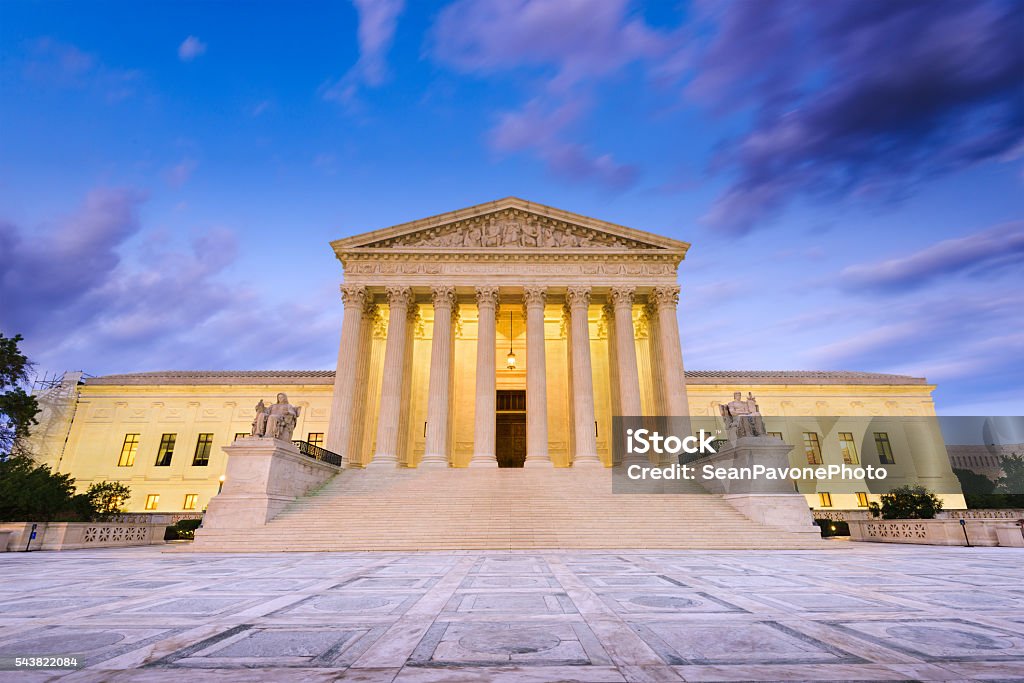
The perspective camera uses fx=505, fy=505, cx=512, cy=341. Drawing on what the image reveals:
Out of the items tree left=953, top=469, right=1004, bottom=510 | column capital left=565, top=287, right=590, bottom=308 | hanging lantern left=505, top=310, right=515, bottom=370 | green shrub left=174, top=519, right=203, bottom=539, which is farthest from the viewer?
tree left=953, top=469, right=1004, bottom=510

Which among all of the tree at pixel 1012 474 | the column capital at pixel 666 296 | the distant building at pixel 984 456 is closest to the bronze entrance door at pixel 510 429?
the column capital at pixel 666 296

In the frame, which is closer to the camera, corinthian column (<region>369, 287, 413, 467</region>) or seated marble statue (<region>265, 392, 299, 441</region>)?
seated marble statue (<region>265, 392, 299, 441</region>)

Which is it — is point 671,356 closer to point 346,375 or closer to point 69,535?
point 346,375

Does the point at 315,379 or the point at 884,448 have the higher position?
the point at 315,379

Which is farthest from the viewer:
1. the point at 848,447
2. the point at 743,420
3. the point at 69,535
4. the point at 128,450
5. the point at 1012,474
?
the point at 1012,474

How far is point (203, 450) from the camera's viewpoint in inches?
1484

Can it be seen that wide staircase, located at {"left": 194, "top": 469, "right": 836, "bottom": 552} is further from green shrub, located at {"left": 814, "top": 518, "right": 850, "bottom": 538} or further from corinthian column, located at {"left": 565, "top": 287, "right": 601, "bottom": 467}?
green shrub, located at {"left": 814, "top": 518, "right": 850, "bottom": 538}

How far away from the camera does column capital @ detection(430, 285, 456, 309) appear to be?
91.6ft

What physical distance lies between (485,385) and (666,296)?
442 inches

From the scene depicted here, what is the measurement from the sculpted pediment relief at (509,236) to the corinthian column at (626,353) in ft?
10.5

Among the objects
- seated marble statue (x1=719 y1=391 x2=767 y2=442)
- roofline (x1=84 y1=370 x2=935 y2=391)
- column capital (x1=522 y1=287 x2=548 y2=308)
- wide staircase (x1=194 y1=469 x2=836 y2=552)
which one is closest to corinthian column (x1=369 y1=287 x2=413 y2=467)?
wide staircase (x1=194 y1=469 x2=836 y2=552)

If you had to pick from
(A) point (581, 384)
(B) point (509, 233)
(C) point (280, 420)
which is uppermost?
(B) point (509, 233)

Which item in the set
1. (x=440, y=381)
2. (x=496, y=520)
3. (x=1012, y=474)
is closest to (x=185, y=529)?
(x=440, y=381)

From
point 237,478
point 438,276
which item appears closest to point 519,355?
point 438,276
